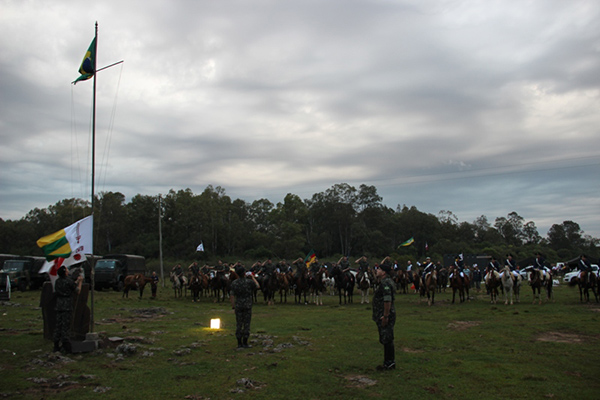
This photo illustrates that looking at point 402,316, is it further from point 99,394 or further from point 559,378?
point 99,394

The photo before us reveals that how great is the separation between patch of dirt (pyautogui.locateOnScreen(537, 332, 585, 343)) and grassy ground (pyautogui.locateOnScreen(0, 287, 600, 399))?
3 centimetres

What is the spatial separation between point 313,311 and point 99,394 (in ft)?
45.9

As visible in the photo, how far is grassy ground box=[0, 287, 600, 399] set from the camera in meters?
7.78

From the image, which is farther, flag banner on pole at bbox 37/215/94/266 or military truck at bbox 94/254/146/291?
military truck at bbox 94/254/146/291

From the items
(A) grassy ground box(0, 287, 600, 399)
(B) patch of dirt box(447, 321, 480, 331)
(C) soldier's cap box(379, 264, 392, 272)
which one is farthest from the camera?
(B) patch of dirt box(447, 321, 480, 331)

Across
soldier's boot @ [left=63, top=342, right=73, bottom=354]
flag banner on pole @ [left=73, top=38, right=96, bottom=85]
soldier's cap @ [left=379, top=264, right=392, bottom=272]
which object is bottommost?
soldier's boot @ [left=63, top=342, right=73, bottom=354]

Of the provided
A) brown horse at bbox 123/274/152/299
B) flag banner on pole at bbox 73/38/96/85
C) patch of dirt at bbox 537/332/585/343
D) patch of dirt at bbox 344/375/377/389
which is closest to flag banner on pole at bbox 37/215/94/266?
flag banner on pole at bbox 73/38/96/85

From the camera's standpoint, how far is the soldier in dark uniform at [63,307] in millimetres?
10492

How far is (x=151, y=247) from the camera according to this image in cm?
8162

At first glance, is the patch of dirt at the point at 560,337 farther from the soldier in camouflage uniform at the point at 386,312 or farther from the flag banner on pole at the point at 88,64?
the flag banner on pole at the point at 88,64

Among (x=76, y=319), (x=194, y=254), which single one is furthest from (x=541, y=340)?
(x=194, y=254)

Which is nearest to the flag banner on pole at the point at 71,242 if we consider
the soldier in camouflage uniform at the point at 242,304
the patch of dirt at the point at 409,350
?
the soldier in camouflage uniform at the point at 242,304

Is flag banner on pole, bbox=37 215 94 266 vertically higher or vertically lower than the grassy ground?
higher

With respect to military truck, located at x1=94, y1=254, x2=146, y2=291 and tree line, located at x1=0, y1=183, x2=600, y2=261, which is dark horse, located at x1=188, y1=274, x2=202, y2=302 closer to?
military truck, located at x1=94, y1=254, x2=146, y2=291
